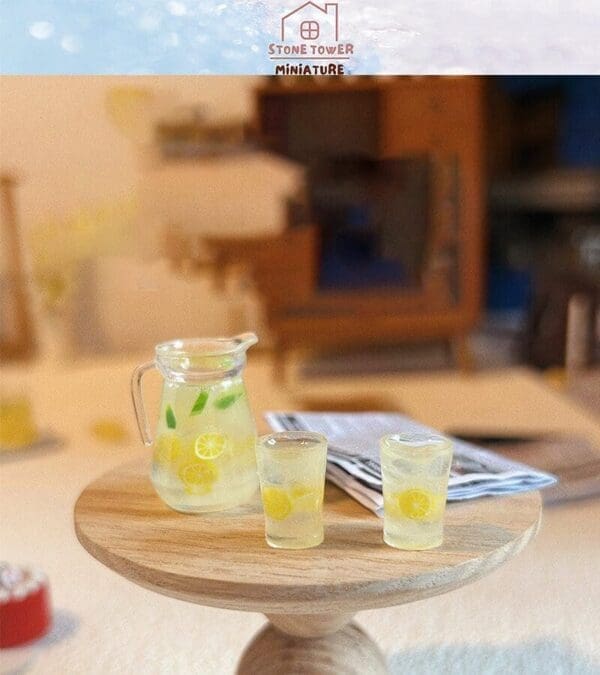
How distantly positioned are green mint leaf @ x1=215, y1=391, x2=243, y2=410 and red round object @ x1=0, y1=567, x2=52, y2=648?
64 centimetres

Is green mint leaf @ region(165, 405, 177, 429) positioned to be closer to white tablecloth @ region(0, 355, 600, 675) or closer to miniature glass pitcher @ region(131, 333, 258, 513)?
miniature glass pitcher @ region(131, 333, 258, 513)

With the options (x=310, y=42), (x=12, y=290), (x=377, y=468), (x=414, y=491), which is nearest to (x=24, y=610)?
(x=377, y=468)

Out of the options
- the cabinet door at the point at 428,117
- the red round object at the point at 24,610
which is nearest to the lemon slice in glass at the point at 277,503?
the red round object at the point at 24,610

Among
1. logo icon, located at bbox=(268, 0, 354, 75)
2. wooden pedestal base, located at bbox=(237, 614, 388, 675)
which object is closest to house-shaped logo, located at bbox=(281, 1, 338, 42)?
logo icon, located at bbox=(268, 0, 354, 75)

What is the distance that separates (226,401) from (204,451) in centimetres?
5

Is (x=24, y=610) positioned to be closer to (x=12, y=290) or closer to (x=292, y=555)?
(x=292, y=555)

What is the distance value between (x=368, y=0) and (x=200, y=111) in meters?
2.29

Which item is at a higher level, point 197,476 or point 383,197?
point 383,197

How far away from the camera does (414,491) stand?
0.79 metres

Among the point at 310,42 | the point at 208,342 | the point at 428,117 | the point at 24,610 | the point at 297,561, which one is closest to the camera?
the point at 297,561

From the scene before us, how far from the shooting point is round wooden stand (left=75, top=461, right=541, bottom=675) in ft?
2.37

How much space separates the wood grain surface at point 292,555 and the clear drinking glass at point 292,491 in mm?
15

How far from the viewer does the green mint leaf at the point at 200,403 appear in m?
0.88

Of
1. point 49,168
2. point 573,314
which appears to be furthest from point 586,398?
point 49,168
